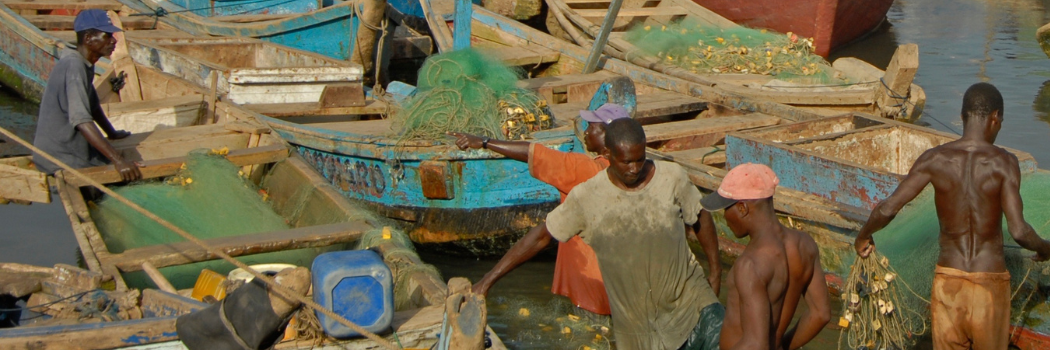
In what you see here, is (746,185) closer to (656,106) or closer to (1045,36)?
(656,106)

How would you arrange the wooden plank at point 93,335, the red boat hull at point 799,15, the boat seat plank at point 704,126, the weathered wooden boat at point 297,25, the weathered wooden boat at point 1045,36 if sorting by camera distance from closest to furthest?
the wooden plank at point 93,335 → the boat seat plank at point 704,126 → the weathered wooden boat at point 297,25 → the red boat hull at point 799,15 → the weathered wooden boat at point 1045,36

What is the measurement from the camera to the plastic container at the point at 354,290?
3397mm

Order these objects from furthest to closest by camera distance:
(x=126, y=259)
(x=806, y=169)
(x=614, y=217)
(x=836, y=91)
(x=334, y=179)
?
(x=836, y=91) → (x=334, y=179) → (x=806, y=169) → (x=126, y=259) → (x=614, y=217)

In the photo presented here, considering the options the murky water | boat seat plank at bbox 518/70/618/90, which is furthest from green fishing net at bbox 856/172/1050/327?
boat seat plank at bbox 518/70/618/90

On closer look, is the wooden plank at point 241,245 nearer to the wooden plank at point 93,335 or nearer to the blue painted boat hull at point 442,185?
the wooden plank at point 93,335

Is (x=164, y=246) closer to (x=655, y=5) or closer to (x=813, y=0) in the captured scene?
(x=655, y=5)

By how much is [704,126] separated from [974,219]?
3.73m

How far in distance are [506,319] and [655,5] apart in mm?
6745

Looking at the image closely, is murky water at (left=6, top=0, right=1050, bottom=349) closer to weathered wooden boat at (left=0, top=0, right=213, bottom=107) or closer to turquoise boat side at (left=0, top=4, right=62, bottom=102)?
turquoise boat side at (left=0, top=4, right=62, bottom=102)

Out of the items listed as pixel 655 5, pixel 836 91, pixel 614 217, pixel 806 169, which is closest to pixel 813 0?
pixel 655 5

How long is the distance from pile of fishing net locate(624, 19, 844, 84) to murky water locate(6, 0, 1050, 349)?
2528mm

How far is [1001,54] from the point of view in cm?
1697

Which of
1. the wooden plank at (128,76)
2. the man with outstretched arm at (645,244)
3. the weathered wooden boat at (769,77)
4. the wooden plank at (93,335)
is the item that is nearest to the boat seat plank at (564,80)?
the weathered wooden boat at (769,77)

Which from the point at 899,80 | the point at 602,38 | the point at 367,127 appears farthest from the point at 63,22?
the point at 899,80
